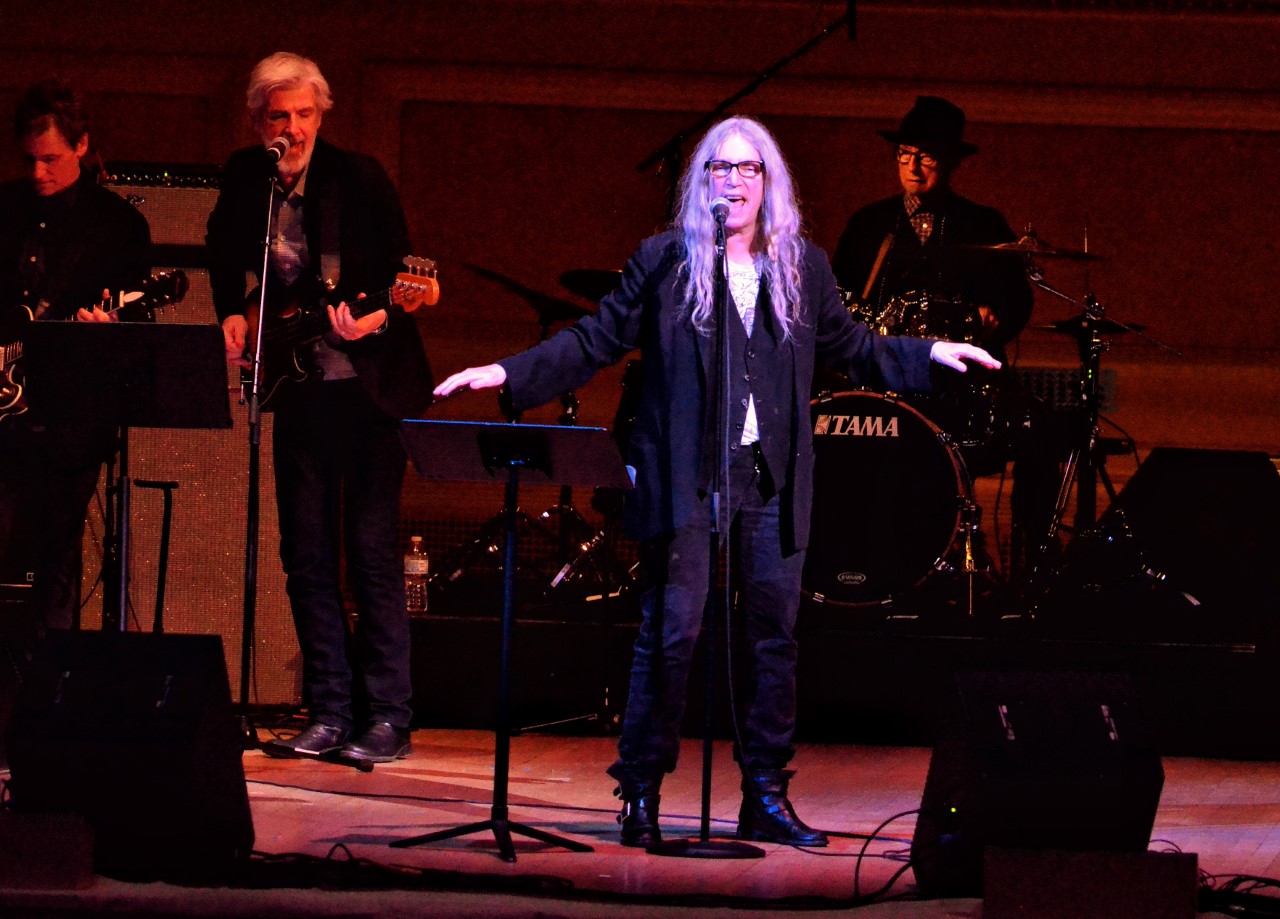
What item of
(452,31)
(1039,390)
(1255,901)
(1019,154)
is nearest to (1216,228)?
(1019,154)

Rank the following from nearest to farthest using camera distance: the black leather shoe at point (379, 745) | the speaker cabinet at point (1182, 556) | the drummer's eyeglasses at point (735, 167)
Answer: the drummer's eyeglasses at point (735, 167)
the black leather shoe at point (379, 745)
the speaker cabinet at point (1182, 556)

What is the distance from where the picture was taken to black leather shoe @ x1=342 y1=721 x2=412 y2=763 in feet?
18.2

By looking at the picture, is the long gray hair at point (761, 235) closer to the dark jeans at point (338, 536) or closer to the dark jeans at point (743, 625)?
the dark jeans at point (743, 625)

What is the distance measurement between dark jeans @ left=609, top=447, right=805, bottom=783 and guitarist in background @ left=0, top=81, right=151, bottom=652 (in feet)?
6.67

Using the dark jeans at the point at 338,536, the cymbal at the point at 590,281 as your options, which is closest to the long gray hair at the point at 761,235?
the dark jeans at the point at 338,536

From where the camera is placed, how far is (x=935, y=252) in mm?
7312

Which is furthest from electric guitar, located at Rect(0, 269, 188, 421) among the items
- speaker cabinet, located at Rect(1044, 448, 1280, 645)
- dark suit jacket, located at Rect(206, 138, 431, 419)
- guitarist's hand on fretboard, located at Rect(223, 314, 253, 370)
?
speaker cabinet, located at Rect(1044, 448, 1280, 645)

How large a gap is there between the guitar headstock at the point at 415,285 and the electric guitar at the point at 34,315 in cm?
86

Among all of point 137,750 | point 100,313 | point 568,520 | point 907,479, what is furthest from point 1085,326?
point 137,750

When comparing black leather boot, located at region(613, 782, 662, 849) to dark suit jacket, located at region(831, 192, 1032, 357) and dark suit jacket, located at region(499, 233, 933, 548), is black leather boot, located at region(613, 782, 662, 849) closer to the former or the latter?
dark suit jacket, located at region(499, 233, 933, 548)

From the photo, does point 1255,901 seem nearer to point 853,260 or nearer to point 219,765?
point 219,765

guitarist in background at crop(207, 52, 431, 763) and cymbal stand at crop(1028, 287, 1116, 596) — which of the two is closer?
guitarist in background at crop(207, 52, 431, 763)

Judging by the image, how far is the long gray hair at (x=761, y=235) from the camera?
4469mm

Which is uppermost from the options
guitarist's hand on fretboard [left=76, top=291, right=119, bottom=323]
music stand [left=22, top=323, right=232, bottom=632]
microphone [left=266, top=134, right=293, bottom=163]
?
microphone [left=266, top=134, right=293, bottom=163]
